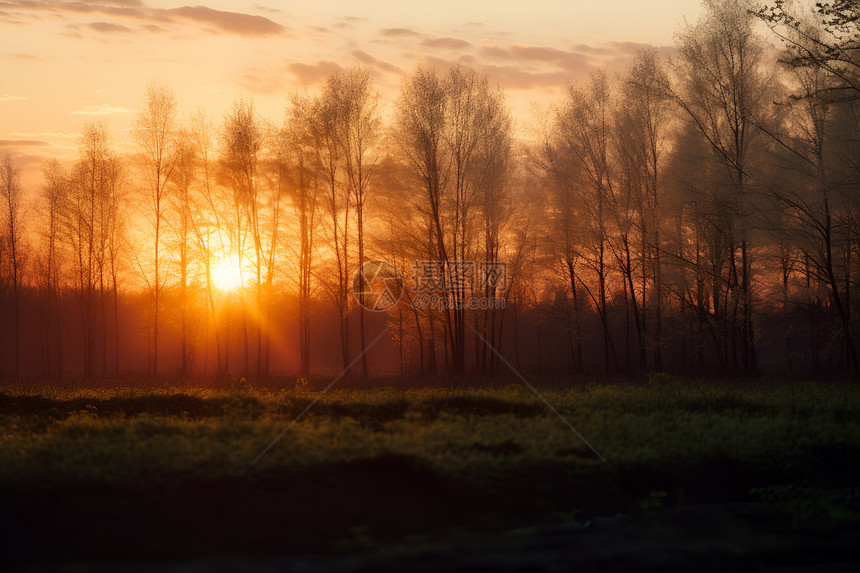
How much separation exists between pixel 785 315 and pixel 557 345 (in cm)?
2944

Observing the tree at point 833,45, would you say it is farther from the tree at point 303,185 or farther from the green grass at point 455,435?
the tree at point 303,185

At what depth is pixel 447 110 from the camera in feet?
84.6

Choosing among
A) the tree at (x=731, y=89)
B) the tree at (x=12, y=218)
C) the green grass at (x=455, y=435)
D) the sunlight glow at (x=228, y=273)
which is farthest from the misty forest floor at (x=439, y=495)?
the tree at (x=12, y=218)

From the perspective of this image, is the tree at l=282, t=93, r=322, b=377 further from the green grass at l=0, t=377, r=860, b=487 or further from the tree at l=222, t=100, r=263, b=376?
the green grass at l=0, t=377, r=860, b=487

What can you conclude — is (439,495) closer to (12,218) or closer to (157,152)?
(157,152)

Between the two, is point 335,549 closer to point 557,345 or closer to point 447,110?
point 447,110

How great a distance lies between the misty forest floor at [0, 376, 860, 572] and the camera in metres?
6.36

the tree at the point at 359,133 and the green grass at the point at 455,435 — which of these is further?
the tree at the point at 359,133

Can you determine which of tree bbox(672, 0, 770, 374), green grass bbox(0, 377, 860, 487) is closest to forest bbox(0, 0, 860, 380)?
tree bbox(672, 0, 770, 374)

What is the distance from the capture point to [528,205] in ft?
94.6

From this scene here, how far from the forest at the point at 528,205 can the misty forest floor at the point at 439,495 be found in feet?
41.3

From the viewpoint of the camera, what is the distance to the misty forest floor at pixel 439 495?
6359 millimetres

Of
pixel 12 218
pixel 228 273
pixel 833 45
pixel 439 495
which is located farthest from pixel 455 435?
pixel 12 218

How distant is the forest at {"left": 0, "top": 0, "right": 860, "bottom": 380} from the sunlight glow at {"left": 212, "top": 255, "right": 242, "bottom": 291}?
0.12 m
